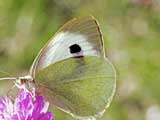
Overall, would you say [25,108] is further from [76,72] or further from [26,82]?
[76,72]

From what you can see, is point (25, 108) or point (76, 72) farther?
point (76, 72)

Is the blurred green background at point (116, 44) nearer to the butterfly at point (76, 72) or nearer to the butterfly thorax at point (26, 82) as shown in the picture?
the butterfly at point (76, 72)

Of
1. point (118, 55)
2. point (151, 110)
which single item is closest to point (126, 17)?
point (118, 55)

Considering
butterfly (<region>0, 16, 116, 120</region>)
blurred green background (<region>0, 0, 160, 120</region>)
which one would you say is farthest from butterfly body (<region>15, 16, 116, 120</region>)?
blurred green background (<region>0, 0, 160, 120</region>)

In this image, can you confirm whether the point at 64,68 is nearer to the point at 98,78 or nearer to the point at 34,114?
the point at 98,78

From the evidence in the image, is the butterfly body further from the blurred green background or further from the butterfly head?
the blurred green background

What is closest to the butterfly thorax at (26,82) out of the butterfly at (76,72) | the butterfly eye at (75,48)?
the butterfly at (76,72)

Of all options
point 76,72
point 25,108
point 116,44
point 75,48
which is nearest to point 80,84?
point 76,72
